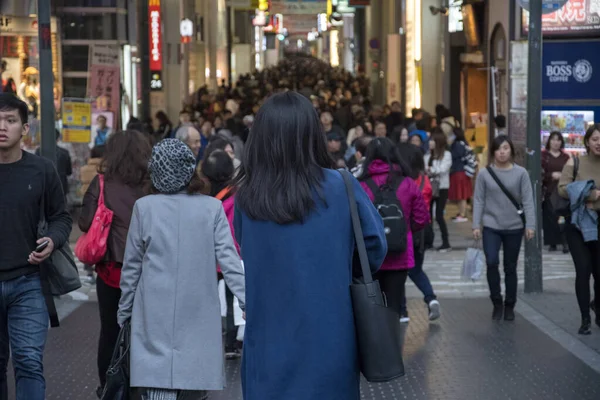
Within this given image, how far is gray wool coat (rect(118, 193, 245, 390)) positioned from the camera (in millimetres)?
5551

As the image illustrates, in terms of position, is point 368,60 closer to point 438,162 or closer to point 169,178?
point 438,162

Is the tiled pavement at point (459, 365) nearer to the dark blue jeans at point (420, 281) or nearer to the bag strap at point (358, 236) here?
the dark blue jeans at point (420, 281)

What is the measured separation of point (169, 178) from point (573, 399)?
3456mm

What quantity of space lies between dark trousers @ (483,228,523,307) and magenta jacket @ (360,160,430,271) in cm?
137

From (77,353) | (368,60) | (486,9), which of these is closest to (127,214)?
(77,353)

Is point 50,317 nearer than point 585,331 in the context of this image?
Yes

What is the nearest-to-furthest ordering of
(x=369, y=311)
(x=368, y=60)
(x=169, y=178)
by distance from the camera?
(x=369, y=311) < (x=169, y=178) < (x=368, y=60)

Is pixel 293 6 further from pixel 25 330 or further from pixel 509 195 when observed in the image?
pixel 25 330

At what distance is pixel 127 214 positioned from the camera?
7.21 meters

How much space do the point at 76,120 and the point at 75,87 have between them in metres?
7.05

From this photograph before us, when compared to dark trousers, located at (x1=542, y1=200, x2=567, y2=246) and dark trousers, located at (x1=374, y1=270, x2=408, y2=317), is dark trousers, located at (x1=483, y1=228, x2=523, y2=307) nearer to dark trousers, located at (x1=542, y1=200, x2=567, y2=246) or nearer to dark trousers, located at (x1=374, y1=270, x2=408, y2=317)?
dark trousers, located at (x1=374, y1=270, x2=408, y2=317)

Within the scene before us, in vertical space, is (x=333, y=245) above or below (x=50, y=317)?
above

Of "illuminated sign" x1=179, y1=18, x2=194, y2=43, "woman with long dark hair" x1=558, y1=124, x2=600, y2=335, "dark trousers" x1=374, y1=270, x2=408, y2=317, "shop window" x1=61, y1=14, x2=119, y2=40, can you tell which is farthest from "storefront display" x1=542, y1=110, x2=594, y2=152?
"illuminated sign" x1=179, y1=18, x2=194, y2=43

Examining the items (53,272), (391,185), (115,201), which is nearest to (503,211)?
(391,185)
